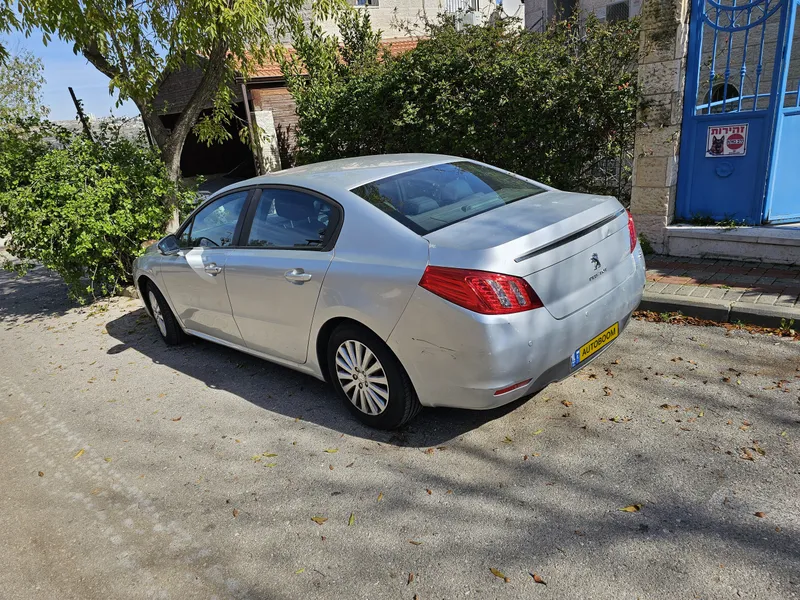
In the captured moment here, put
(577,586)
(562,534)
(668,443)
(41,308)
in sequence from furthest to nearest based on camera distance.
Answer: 1. (41,308)
2. (668,443)
3. (562,534)
4. (577,586)

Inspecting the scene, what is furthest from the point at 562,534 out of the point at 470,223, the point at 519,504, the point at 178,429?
the point at 178,429

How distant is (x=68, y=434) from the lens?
431cm

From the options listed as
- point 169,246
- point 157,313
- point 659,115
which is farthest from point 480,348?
point 659,115

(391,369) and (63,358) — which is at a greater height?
(391,369)

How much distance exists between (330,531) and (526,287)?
158cm

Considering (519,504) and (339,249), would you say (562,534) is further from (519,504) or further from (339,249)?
(339,249)

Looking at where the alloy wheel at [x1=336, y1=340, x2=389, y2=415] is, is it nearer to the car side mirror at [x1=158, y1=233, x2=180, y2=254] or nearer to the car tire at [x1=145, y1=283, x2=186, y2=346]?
the car side mirror at [x1=158, y1=233, x2=180, y2=254]

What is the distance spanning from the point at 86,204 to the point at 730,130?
Result: 719 cm

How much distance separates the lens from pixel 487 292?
296 cm

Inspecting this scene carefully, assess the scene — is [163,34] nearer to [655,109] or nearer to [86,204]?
[86,204]

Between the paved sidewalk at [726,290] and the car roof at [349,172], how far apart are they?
246 cm

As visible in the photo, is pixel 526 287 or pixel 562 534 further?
pixel 526 287

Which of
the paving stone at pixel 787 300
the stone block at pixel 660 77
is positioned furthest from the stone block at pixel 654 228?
the paving stone at pixel 787 300

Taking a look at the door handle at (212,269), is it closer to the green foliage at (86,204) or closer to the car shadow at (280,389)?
the car shadow at (280,389)
